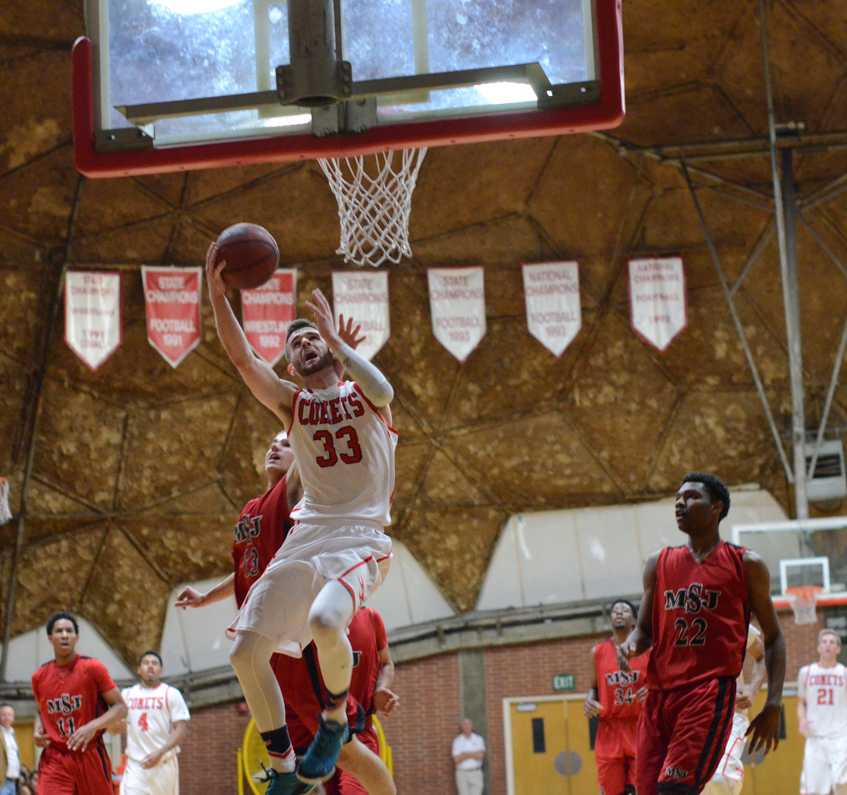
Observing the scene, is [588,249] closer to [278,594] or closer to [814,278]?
[814,278]

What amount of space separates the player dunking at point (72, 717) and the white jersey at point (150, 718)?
343 cm

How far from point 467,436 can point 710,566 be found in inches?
535

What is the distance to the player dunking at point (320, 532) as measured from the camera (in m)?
6.63

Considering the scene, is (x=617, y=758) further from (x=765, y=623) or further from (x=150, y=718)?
(x=150, y=718)

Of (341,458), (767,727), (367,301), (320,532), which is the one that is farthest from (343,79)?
(367,301)

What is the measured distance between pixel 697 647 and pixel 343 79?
11.4ft

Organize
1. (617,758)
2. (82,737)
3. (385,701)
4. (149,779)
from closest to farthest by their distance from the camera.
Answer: (385,701) → (82,737) → (617,758) → (149,779)

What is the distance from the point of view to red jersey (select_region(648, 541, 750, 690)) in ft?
24.7

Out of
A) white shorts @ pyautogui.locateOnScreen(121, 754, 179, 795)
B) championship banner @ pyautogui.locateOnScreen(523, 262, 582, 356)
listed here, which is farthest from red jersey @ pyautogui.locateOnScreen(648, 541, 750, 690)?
championship banner @ pyautogui.locateOnScreen(523, 262, 582, 356)

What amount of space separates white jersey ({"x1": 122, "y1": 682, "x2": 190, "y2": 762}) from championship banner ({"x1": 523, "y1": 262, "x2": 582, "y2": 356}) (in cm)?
752

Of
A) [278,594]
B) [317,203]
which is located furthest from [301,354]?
[317,203]

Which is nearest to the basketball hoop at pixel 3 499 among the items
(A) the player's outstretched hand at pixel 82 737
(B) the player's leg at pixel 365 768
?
(A) the player's outstretched hand at pixel 82 737

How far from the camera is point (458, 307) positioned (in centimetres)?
2016

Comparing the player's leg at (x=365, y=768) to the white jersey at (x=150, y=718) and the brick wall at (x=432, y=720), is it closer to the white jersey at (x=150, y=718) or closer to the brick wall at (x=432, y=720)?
the white jersey at (x=150, y=718)
